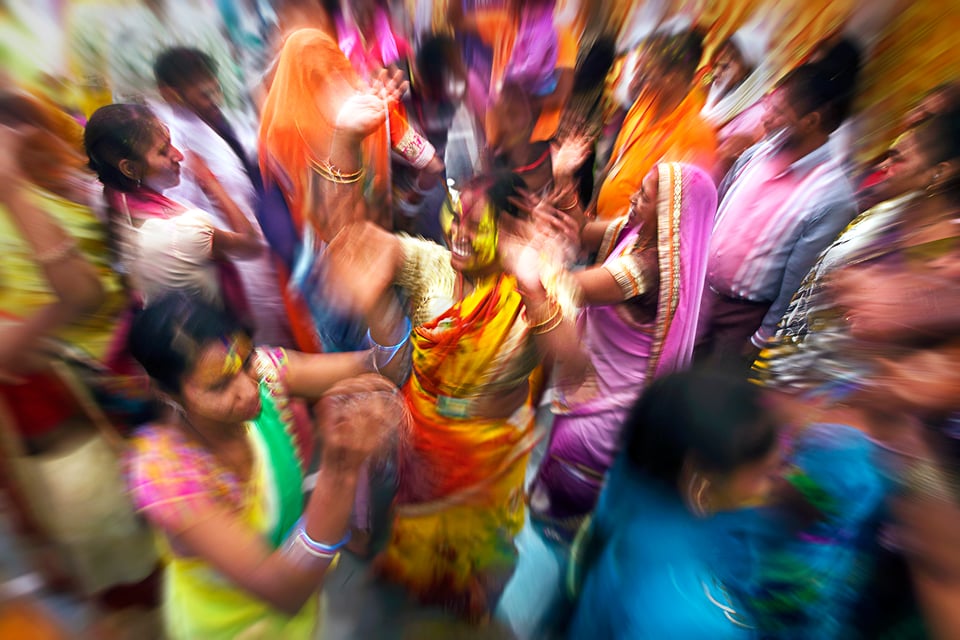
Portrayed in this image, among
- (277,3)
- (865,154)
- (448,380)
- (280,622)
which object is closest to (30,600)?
(280,622)

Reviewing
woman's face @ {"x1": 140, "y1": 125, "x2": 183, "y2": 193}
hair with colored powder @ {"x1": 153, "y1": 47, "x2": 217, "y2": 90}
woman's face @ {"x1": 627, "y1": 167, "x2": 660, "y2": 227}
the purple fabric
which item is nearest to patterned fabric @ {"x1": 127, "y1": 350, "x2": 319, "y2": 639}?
woman's face @ {"x1": 140, "y1": 125, "x2": 183, "y2": 193}

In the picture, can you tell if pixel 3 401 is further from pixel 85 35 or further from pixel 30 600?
pixel 85 35

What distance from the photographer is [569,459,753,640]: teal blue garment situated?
589mm

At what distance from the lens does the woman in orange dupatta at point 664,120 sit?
49.9 inches

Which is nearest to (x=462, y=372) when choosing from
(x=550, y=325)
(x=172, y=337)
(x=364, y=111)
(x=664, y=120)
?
(x=550, y=325)

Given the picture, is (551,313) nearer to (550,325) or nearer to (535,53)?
(550,325)

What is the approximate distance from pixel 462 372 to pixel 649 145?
0.92 m

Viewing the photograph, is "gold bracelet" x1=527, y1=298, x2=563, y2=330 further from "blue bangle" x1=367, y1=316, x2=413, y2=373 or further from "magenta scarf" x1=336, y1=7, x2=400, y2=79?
"magenta scarf" x1=336, y1=7, x2=400, y2=79

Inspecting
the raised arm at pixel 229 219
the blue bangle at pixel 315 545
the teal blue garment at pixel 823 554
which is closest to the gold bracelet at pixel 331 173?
the raised arm at pixel 229 219

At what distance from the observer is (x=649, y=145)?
4.50ft

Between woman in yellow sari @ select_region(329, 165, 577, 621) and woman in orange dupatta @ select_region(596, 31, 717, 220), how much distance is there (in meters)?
0.51

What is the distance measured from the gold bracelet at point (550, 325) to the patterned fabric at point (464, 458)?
3 cm

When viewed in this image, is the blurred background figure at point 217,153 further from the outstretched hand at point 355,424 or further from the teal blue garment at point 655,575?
the teal blue garment at point 655,575

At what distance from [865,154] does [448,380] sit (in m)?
1.13
